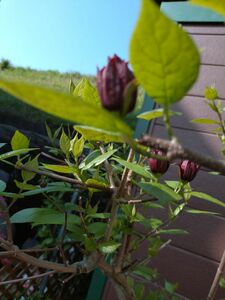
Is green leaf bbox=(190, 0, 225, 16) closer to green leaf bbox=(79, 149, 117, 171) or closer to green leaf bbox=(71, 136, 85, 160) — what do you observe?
green leaf bbox=(79, 149, 117, 171)

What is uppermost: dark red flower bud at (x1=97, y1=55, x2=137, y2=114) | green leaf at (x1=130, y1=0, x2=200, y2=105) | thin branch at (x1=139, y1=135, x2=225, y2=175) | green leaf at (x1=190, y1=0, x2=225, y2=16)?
green leaf at (x1=190, y1=0, x2=225, y2=16)

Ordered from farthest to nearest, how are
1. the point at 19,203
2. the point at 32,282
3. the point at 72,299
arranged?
the point at 19,203
the point at 72,299
the point at 32,282

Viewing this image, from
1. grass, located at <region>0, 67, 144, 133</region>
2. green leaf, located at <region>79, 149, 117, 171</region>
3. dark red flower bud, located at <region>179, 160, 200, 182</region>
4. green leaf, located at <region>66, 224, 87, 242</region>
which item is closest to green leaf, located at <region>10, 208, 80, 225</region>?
green leaf, located at <region>66, 224, 87, 242</region>

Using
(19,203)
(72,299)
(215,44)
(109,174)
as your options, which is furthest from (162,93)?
(19,203)

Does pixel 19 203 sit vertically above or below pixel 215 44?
below

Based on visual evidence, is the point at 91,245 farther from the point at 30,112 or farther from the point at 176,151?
the point at 30,112

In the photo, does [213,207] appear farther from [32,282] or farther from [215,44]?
[32,282]
